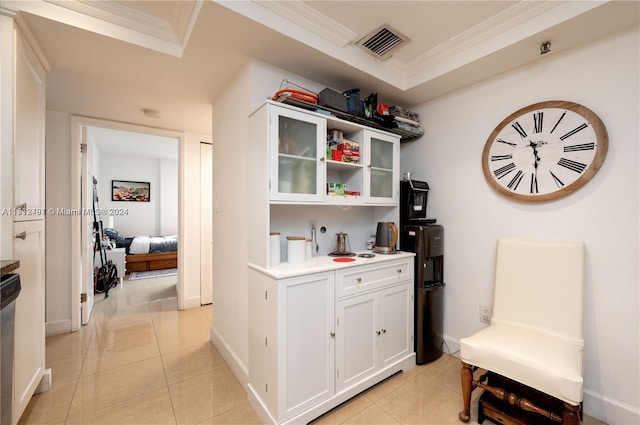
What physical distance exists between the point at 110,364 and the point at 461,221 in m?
3.27

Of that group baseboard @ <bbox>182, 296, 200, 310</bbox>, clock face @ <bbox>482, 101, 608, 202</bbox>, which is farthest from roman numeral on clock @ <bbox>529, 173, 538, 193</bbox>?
baseboard @ <bbox>182, 296, 200, 310</bbox>

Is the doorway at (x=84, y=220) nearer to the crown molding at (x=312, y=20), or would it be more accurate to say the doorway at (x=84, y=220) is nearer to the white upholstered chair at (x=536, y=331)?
the crown molding at (x=312, y=20)

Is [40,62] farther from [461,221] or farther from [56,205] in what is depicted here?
[461,221]

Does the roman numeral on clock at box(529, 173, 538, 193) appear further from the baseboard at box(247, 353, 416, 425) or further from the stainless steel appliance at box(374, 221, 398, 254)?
the baseboard at box(247, 353, 416, 425)

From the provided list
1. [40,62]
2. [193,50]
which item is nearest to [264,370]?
[193,50]

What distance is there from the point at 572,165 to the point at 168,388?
3.23 m

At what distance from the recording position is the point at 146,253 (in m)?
5.38

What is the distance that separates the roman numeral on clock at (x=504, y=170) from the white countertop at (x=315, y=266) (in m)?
0.96

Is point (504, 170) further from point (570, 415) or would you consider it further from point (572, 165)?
point (570, 415)

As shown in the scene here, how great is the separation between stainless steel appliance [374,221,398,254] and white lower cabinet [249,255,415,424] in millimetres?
277

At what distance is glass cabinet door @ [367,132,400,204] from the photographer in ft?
7.14

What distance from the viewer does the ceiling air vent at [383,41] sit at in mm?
1826

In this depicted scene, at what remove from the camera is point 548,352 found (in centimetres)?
150

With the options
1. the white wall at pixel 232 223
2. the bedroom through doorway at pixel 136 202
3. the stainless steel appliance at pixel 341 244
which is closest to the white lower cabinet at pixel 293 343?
the white wall at pixel 232 223
